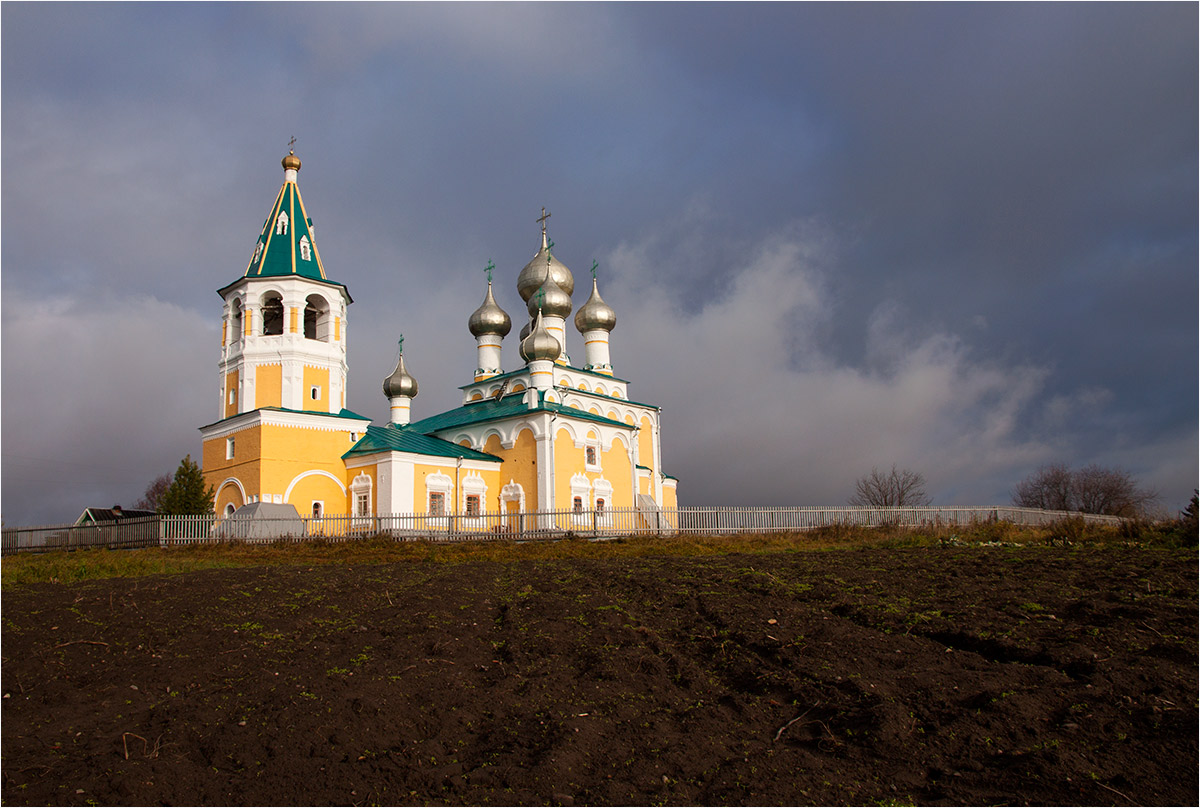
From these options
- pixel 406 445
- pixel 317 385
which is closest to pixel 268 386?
pixel 317 385

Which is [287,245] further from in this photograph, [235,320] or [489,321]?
[489,321]

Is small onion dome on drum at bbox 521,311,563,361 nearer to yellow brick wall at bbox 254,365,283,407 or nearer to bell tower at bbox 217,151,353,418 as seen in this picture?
bell tower at bbox 217,151,353,418

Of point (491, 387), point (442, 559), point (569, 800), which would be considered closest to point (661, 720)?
point (569, 800)

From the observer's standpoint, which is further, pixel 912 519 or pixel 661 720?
pixel 912 519

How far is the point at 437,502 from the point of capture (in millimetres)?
26000

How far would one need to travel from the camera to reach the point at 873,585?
7.93 m

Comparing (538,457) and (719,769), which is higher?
(538,457)

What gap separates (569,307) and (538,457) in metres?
10.1

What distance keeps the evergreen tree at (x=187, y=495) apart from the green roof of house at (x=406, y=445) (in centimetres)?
428

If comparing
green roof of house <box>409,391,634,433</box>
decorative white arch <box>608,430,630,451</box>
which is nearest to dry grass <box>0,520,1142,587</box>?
green roof of house <box>409,391,634,433</box>

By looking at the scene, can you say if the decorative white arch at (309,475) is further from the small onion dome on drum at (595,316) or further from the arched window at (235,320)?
the small onion dome on drum at (595,316)

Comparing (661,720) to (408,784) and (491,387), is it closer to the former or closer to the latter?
(408,784)

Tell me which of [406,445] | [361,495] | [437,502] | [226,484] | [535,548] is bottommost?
[535,548]

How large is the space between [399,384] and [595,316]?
31.3 feet
